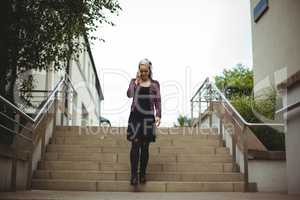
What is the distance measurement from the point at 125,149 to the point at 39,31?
9.43 ft

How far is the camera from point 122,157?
878cm

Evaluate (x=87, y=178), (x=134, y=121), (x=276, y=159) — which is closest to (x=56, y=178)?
(x=87, y=178)

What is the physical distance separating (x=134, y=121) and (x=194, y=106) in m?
6.85

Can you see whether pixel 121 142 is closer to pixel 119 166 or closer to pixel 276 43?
pixel 119 166

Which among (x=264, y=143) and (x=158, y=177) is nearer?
(x=158, y=177)

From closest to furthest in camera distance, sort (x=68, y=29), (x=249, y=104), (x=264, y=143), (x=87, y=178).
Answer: (x=87, y=178), (x=68, y=29), (x=264, y=143), (x=249, y=104)

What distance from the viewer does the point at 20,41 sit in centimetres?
788

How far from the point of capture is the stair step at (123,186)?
7391 millimetres

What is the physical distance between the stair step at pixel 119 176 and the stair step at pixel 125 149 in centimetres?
115

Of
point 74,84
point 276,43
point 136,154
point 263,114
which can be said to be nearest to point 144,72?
point 136,154

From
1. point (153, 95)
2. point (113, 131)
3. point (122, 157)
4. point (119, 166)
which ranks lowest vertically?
point (119, 166)

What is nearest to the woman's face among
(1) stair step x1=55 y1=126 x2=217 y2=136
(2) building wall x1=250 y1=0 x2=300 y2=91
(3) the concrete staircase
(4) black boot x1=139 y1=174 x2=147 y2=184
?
(4) black boot x1=139 y1=174 x2=147 y2=184

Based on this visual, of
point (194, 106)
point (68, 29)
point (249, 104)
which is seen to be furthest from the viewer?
point (194, 106)

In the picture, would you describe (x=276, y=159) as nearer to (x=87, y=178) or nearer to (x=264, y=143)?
(x=264, y=143)
